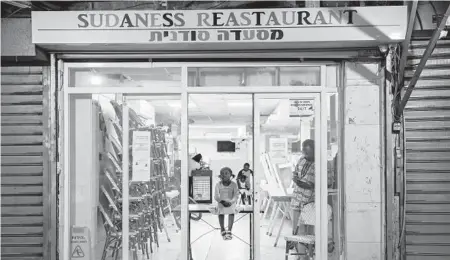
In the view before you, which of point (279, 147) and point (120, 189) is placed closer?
point (120, 189)

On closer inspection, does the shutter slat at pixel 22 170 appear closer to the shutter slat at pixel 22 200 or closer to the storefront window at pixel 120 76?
the shutter slat at pixel 22 200

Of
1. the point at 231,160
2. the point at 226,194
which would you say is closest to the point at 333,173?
the point at 226,194

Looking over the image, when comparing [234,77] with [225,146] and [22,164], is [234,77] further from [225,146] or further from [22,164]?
[225,146]

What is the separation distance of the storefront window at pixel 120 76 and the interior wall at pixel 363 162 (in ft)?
6.79

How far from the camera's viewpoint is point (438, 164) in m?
4.79

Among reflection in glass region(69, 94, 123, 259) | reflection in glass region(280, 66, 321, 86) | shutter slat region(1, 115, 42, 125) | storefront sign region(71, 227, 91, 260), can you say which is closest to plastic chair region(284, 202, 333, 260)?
reflection in glass region(280, 66, 321, 86)

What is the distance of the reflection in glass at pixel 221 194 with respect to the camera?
21.3ft

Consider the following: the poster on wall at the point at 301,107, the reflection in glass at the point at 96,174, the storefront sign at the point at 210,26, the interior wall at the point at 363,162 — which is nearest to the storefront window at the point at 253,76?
the poster on wall at the point at 301,107

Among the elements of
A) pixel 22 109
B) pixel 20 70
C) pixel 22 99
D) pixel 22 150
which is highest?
pixel 20 70

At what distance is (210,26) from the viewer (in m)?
4.68

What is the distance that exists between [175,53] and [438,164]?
3192mm

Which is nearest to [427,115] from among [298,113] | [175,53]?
[298,113]

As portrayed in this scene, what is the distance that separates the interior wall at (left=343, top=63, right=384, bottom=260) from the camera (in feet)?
16.0

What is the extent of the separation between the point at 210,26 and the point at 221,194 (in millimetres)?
3306
